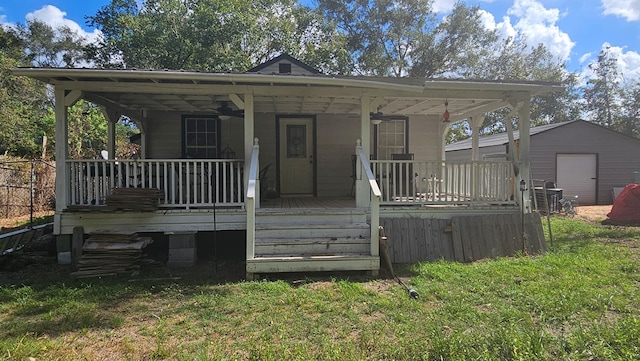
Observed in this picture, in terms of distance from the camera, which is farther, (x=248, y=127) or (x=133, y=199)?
(x=248, y=127)

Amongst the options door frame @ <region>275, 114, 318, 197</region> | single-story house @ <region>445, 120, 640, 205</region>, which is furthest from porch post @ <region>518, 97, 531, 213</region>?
single-story house @ <region>445, 120, 640, 205</region>

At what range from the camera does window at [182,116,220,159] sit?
8.59 meters

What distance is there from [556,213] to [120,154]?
56.0ft

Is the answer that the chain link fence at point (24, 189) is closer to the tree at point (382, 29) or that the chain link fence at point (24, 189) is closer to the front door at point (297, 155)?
the front door at point (297, 155)

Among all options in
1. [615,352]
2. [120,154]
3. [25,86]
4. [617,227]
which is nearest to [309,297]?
[615,352]

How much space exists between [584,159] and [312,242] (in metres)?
14.2

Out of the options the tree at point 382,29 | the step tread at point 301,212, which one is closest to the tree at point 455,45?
the tree at point 382,29

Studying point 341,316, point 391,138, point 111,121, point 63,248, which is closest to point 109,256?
point 63,248

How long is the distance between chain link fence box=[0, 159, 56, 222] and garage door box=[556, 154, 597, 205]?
54.9 feet

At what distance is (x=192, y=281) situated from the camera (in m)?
4.69

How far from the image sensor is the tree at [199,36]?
16.8 m

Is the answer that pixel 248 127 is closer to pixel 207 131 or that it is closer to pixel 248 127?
pixel 248 127

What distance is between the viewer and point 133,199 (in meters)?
5.38

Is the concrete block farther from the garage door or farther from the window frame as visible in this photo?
the garage door
